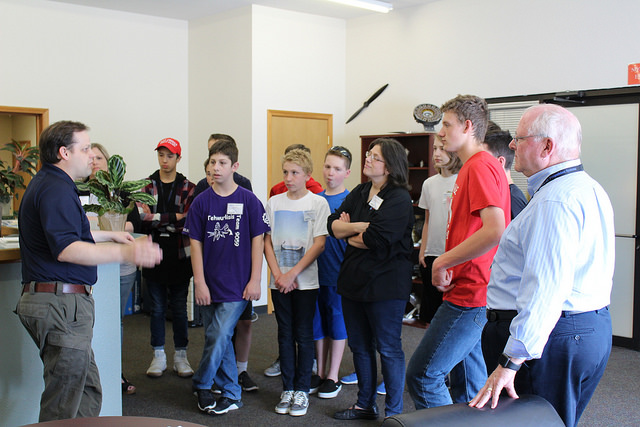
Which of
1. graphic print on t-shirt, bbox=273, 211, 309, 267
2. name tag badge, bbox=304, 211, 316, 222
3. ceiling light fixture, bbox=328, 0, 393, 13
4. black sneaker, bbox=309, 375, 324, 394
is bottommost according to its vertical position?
black sneaker, bbox=309, 375, 324, 394

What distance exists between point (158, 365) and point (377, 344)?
181 centimetres

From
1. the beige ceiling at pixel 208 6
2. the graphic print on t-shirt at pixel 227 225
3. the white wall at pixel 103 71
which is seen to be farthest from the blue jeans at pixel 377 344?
the white wall at pixel 103 71

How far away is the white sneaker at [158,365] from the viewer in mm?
4164

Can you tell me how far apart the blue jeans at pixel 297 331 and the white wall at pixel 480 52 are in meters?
3.27

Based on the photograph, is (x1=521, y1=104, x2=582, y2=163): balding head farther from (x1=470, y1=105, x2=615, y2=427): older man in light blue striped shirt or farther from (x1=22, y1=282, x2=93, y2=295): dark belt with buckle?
(x1=22, y1=282, x2=93, y2=295): dark belt with buckle

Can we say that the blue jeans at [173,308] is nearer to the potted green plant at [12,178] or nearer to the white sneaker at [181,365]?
the white sneaker at [181,365]

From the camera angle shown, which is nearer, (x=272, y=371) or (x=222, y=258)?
(x=222, y=258)

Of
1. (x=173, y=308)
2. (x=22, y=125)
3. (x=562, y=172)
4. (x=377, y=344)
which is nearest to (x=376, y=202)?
(x=377, y=344)

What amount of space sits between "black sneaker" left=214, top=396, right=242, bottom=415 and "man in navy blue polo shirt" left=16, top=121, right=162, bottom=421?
3.74 ft

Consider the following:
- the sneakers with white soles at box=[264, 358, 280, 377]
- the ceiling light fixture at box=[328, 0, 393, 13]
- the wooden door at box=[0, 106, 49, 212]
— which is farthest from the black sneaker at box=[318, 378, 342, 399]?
the wooden door at box=[0, 106, 49, 212]

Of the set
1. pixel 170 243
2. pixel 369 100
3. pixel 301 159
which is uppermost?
pixel 369 100

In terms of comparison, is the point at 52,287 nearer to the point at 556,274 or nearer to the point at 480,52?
the point at 556,274

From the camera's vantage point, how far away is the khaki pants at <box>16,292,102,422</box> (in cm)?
239

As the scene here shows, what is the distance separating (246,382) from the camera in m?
3.90
